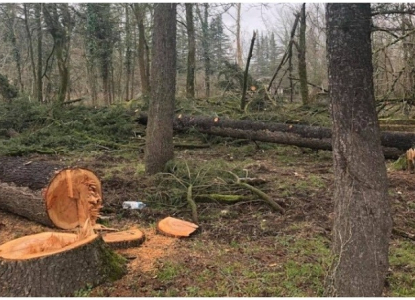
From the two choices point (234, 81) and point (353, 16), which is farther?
point (234, 81)

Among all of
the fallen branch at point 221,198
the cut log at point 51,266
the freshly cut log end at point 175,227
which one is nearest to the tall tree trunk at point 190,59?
the fallen branch at point 221,198

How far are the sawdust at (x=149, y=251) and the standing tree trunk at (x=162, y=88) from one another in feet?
8.23

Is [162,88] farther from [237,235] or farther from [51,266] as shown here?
[51,266]

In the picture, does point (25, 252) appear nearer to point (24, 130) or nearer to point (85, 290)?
point (85, 290)

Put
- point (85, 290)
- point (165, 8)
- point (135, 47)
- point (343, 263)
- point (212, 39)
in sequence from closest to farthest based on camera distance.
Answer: point (343, 263)
point (85, 290)
point (165, 8)
point (135, 47)
point (212, 39)

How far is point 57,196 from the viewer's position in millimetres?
4832

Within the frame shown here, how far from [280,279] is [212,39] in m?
22.5

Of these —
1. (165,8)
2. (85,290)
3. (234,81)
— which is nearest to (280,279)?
(85,290)

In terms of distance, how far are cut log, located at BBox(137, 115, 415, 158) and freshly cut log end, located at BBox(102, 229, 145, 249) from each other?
5.48m

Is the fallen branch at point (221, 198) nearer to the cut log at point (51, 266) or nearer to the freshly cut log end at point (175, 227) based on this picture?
the freshly cut log end at point (175, 227)

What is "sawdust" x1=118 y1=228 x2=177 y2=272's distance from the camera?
3.79 meters

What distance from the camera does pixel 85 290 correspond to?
10.8 feet

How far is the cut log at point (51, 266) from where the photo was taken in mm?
3162

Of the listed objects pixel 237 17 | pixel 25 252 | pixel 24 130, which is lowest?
pixel 25 252
